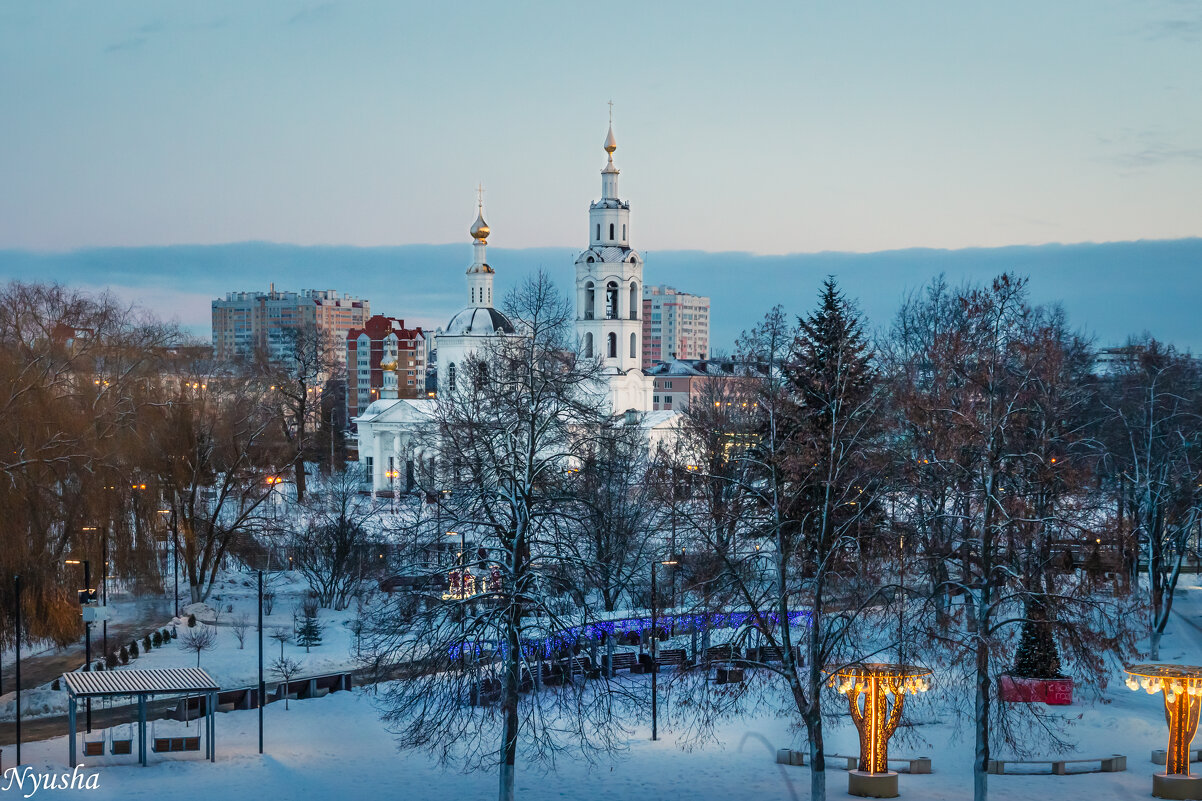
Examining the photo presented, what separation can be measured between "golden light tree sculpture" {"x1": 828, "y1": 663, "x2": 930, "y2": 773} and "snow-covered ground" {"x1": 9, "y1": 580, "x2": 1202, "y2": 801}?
67 cm

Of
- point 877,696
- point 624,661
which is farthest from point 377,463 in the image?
point 877,696

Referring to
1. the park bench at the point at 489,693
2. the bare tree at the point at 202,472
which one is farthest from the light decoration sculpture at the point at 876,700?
the bare tree at the point at 202,472

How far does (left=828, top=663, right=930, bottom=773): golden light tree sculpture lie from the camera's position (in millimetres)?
18688

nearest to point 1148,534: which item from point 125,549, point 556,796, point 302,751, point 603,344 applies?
point 556,796

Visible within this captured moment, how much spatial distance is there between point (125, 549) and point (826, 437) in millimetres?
15777

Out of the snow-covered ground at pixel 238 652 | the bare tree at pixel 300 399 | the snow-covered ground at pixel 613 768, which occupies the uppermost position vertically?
the bare tree at pixel 300 399

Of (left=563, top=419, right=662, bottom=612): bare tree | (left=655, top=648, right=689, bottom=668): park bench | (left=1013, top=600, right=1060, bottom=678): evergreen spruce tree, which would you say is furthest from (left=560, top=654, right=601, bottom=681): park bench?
(left=1013, top=600, right=1060, bottom=678): evergreen spruce tree

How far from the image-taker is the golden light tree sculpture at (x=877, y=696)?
18.7 m

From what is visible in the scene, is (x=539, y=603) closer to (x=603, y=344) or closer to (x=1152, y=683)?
(x=1152, y=683)

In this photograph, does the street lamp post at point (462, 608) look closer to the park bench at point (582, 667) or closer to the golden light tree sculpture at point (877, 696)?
the park bench at point (582, 667)

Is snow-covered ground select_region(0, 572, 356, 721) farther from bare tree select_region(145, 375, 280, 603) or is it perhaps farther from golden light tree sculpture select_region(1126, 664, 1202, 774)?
golden light tree sculpture select_region(1126, 664, 1202, 774)

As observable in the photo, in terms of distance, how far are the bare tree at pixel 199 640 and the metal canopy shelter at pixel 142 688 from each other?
7.26 m

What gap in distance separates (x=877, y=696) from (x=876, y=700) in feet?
0.18

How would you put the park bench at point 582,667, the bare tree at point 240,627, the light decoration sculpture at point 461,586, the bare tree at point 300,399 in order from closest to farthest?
1. the light decoration sculpture at point 461,586
2. the park bench at point 582,667
3. the bare tree at point 240,627
4. the bare tree at point 300,399
